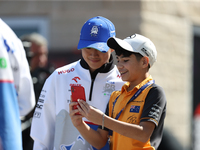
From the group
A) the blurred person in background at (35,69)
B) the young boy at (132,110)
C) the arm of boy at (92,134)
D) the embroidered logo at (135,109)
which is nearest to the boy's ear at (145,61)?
Answer: the young boy at (132,110)

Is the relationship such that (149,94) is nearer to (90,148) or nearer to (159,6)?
(90,148)

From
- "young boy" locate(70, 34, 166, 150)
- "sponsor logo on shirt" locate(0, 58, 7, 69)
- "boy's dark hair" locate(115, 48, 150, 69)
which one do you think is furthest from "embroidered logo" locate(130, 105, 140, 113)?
"sponsor logo on shirt" locate(0, 58, 7, 69)

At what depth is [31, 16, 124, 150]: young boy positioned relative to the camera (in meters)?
3.30

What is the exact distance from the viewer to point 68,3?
923 cm

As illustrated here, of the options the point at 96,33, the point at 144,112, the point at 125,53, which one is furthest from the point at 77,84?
the point at 144,112

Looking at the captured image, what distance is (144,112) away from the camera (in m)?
2.75

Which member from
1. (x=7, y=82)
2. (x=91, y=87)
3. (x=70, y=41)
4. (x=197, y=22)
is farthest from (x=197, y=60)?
(x=7, y=82)

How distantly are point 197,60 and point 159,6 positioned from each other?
1.80m

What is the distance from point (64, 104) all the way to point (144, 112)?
34.4 inches

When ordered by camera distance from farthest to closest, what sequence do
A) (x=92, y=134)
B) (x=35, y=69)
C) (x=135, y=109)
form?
1. (x=35, y=69)
2. (x=92, y=134)
3. (x=135, y=109)

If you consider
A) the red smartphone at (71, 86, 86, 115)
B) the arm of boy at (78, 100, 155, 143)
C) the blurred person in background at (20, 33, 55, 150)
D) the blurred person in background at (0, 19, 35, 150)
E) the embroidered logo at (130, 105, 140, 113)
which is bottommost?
the blurred person in background at (20, 33, 55, 150)

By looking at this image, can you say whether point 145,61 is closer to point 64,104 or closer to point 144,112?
point 144,112

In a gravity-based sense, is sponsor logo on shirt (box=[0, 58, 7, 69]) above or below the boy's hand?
above

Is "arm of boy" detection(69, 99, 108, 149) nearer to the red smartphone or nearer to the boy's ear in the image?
the red smartphone
